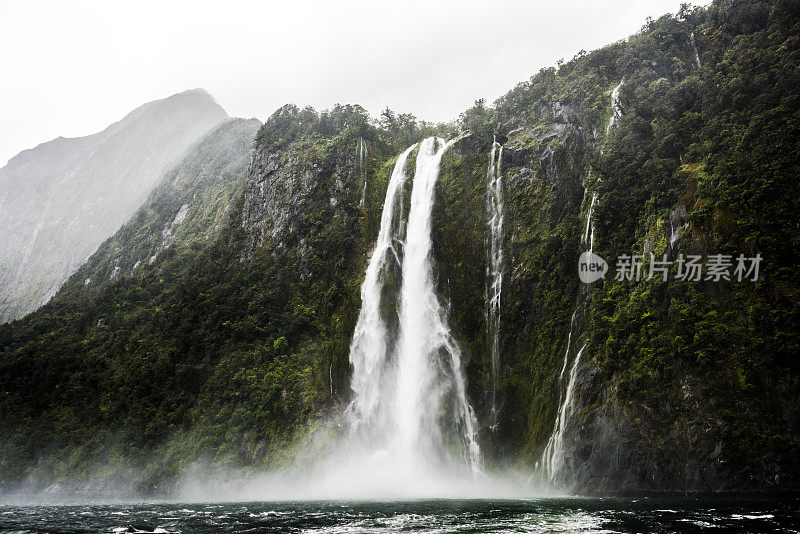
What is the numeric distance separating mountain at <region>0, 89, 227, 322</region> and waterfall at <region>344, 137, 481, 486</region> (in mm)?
78760

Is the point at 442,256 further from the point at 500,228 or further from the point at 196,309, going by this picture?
the point at 196,309

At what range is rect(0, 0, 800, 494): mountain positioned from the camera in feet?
57.0

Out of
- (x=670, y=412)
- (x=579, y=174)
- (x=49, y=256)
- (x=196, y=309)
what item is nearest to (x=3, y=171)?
(x=49, y=256)

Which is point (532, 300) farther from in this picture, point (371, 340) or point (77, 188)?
point (77, 188)

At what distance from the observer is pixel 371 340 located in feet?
101

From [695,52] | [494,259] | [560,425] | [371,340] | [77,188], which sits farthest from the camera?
[77,188]

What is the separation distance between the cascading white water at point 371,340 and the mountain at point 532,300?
2.44 ft

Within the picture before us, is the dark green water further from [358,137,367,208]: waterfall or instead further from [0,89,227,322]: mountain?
[0,89,227,322]: mountain

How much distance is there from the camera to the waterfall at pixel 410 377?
26.0 m

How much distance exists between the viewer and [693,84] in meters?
23.9

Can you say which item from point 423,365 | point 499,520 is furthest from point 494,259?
point 499,520

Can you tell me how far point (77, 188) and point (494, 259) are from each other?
375 ft

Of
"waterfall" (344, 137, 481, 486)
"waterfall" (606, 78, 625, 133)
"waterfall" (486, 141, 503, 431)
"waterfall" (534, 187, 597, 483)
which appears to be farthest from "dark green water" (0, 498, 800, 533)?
"waterfall" (606, 78, 625, 133)

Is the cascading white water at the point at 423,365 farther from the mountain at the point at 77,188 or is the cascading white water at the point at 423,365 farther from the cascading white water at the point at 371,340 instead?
the mountain at the point at 77,188
